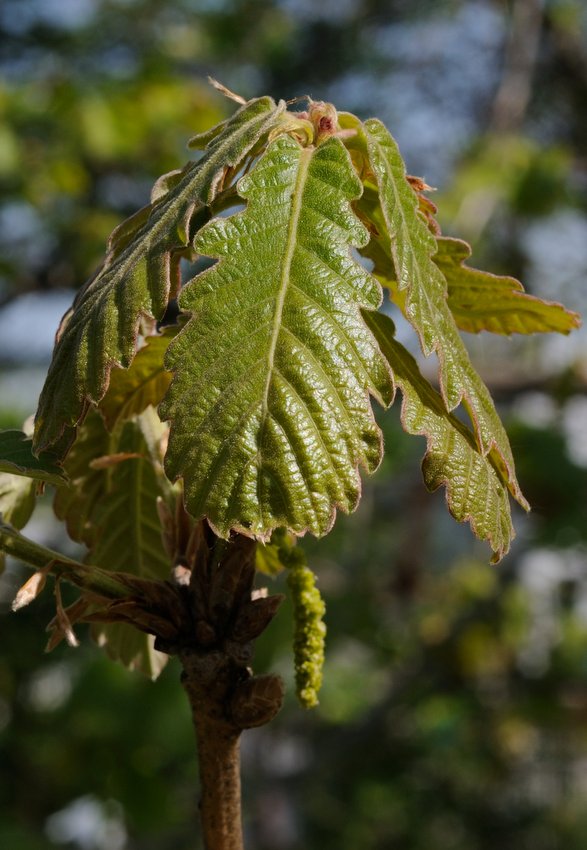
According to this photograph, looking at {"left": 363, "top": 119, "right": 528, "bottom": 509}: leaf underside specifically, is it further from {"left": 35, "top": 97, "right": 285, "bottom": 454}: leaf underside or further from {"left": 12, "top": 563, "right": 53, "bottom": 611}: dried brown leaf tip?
{"left": 12, "top": 563, "right": 53, "bottom": 611}: dried brown leaf tip

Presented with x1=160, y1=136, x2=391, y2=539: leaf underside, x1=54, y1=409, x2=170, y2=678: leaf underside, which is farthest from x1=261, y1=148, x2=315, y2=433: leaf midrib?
x1=54, y1=409, x2=170, y2=678: leaf underside

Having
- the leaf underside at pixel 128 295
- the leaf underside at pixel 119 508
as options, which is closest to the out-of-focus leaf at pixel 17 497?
the leaf underside at pixel 119 508

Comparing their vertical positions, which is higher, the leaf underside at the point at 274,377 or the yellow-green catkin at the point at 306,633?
the leaf underside at the point at 274,377

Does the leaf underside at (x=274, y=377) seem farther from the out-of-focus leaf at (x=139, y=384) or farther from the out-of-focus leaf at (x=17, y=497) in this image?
the out-of-focus leaf at (x=17, y=497)

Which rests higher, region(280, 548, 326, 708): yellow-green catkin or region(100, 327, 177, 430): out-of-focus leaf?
region(100, 327, 177, 430): out-of-focus leaf

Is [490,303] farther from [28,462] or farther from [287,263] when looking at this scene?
[28,462]
